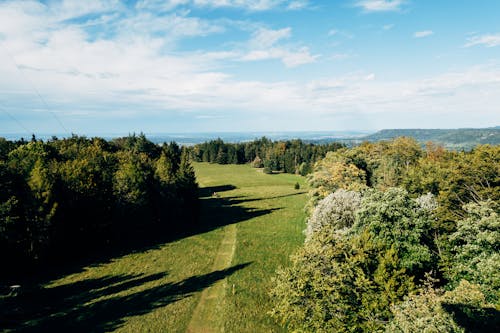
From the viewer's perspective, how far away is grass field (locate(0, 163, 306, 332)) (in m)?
25.3

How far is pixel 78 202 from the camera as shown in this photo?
4041cm

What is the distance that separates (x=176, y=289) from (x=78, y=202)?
20323 mm

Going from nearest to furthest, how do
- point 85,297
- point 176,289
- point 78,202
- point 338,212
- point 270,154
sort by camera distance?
point 85,297
point 176,289
point 338,212
point 78,202
point 270,154

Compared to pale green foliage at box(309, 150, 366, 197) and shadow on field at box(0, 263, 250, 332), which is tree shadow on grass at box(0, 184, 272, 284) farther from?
pale green foliage at box(309, 150, 366, 197)

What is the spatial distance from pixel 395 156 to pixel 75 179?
68801 millimetres

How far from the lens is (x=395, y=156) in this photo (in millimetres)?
71438

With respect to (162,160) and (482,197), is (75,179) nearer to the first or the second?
(162,160)

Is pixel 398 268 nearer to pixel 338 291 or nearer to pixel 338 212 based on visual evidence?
pixel 338 291

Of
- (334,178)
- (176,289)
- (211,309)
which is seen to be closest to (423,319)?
(211,309)

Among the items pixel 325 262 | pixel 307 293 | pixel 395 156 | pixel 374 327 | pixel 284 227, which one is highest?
pixel 395 156

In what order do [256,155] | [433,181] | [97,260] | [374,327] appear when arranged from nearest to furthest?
1. [374,327]
2. [97,260]
3. [433,181]
4. [256,155]

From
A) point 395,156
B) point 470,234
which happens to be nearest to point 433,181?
point 470,234

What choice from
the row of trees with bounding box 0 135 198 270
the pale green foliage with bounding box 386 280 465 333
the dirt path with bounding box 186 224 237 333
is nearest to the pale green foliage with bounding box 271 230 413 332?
the pale green foliage with bounding box 386 280 465 333

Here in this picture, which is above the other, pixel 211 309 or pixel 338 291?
pixel 338 291
